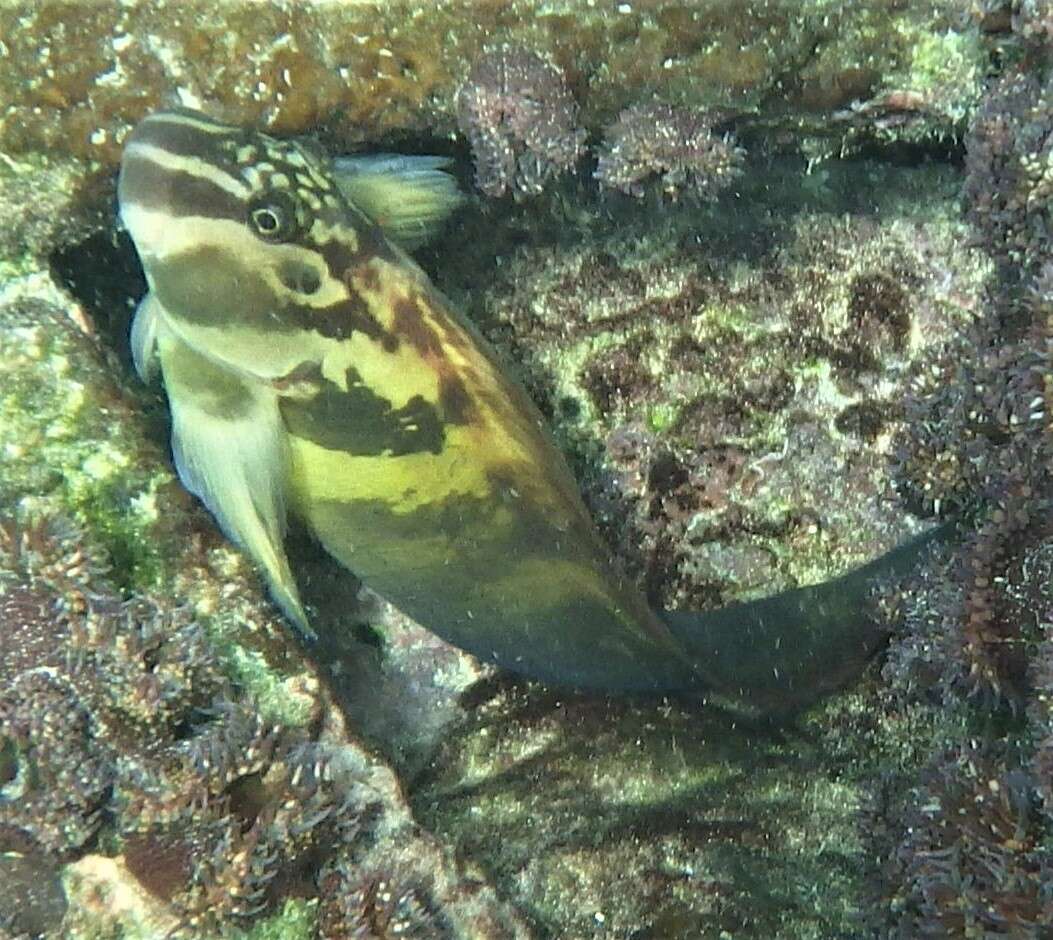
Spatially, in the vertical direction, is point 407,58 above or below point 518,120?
above

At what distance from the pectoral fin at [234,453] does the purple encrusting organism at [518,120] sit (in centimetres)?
101

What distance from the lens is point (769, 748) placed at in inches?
145

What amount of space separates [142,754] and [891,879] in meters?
2.19

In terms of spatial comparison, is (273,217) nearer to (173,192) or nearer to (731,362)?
(173,192)

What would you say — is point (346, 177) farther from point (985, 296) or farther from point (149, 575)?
point (985, 296)

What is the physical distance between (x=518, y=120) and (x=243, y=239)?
2.90ft

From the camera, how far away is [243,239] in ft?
8.93

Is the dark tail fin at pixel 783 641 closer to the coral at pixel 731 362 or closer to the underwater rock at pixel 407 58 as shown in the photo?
the coral at pixel 731 362

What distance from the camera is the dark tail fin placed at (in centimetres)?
335

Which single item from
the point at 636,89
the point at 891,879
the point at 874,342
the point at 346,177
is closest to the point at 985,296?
the point at 874,342

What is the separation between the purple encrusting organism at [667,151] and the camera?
290cm

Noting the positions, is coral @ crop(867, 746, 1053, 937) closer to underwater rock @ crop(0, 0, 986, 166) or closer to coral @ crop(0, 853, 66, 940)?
underwater rock @ crop(0, 0, 986, 166)

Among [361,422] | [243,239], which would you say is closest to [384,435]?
[361,422]

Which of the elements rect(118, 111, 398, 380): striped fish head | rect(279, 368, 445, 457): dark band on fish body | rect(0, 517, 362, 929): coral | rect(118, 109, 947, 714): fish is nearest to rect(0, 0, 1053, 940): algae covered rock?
rect(0, 517, 362, 929): coral
